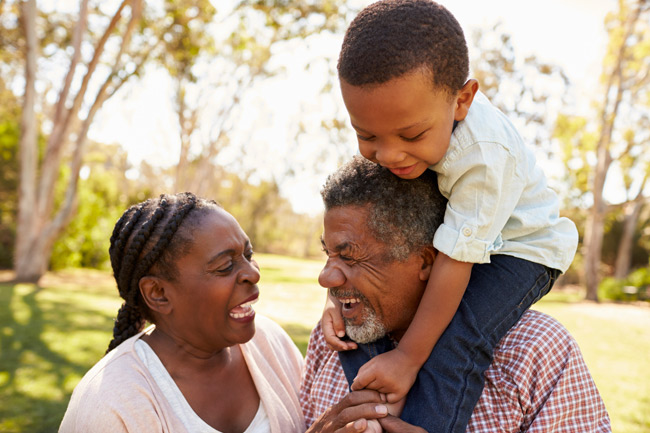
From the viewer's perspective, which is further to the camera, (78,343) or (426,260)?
(78,343)

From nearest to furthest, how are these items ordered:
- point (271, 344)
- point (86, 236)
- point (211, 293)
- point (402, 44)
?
point (402, 44)
point (211, 293)
point (271, 344)
point (86, 236)

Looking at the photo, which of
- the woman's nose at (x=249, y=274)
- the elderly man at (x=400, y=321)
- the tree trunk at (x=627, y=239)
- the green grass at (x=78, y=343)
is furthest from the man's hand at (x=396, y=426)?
the tree trunk at (x=627, y=239)

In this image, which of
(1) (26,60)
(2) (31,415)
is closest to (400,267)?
(2) (31,415)

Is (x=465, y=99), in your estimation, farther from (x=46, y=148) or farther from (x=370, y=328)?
(x=46, y=148)

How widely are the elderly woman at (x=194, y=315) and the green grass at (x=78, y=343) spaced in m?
2.80

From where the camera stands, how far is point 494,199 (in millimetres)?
2127

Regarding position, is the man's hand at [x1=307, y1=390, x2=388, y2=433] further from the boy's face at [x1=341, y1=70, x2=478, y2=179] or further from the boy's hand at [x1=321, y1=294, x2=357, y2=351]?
the boy's face at [x1=341, y1=70, x2=478, y2=179]

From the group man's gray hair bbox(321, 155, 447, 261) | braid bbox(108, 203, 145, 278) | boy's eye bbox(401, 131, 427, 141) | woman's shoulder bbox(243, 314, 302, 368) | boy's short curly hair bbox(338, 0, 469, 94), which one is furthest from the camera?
woman's shoulder bbox(243, 314, 302, 368)

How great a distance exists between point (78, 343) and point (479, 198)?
22.8 ft

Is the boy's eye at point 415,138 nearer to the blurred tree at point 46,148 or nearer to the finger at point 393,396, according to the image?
the finger at point 393,396

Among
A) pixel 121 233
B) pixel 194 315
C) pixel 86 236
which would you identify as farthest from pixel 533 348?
pixel 86 236

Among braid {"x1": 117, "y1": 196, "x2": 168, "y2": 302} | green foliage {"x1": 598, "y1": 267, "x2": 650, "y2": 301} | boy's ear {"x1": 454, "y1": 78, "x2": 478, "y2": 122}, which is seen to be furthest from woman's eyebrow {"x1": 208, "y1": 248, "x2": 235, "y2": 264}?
green foliage {"x1": 598, "y1": 267, "x2": 650, "y2": 301}

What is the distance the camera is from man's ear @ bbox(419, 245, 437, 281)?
246 centimetres

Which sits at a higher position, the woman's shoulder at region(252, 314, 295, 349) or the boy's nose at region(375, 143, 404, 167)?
the boy's nose at region(375, 143, 404, 167)
